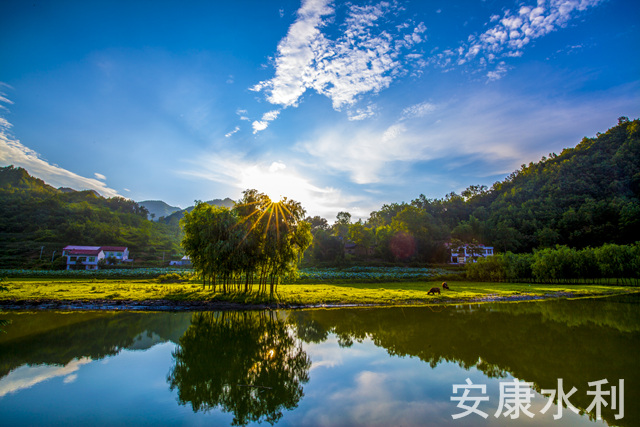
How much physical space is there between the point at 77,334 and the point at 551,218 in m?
93.2

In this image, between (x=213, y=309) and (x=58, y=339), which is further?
(x=213, y=309)

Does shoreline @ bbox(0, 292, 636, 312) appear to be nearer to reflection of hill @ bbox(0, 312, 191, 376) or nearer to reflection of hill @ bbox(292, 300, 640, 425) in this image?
reflection of hill @ bbox(0, 312, 191, 376)

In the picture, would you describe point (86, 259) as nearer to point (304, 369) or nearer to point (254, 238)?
point (254, 238)

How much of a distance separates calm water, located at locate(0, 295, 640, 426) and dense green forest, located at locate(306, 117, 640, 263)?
53.9 meters

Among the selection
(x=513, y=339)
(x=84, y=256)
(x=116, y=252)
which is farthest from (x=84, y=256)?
(x=513, y=339)

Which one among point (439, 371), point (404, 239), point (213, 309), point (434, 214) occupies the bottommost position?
point (213, 309)

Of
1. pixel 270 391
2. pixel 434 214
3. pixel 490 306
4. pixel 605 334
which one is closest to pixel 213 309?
pixel 270 391

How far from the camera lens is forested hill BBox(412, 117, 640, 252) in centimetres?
6412

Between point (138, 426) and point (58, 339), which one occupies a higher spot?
point (138, 426)

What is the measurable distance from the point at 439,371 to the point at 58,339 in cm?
1509

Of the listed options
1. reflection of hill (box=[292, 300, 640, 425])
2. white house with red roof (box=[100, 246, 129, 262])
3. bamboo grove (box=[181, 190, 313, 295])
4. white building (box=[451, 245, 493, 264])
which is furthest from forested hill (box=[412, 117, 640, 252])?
white house with red roof (box=[100, 246, 129, 262])

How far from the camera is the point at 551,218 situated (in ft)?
237

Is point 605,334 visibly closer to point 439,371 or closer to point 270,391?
point 439,371

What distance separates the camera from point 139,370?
8.85 metres
